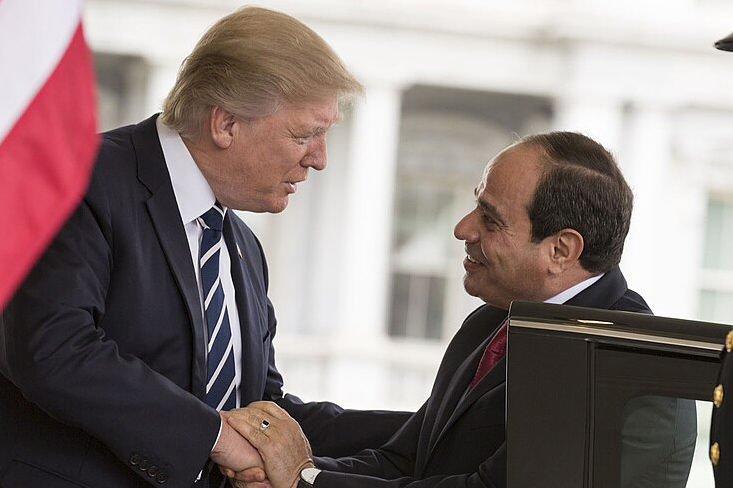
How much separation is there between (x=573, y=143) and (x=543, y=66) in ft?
29.0

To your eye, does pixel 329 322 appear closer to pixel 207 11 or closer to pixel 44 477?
pixel 207 11

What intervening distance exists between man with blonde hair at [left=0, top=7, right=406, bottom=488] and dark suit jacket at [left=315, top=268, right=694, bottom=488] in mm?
280

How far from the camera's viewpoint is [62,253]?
2152 mm

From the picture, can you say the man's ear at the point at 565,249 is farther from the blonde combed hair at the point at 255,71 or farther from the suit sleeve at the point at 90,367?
the suit sleeve at the point at 90,367

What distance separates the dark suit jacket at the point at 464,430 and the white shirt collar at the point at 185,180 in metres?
0.54

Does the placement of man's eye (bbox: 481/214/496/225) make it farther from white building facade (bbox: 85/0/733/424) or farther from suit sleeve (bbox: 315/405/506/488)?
white building facade (bbox: 85/0/733/424)

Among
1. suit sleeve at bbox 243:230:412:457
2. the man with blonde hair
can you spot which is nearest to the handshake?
the man with blonde hair

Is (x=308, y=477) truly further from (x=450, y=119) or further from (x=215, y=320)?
(x=450, y=119)

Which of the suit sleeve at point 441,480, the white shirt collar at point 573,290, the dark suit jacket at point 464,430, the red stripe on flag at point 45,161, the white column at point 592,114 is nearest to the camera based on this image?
the red stripe on flag at point 45,161

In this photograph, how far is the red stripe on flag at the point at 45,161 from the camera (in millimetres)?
1354

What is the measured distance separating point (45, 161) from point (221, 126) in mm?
970

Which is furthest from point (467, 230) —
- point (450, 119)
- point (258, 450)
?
point (450, 119)

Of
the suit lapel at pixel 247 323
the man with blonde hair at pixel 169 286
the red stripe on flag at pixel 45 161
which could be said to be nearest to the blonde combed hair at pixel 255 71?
the man with blonde hair at pixel 169 286

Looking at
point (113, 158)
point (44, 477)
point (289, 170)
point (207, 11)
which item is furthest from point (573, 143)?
point (207, 11)
